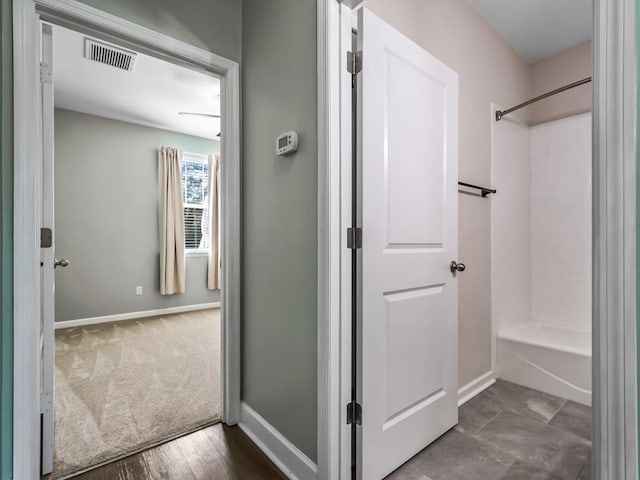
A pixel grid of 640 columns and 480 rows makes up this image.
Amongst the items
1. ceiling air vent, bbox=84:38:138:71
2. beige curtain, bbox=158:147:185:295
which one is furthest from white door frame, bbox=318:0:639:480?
beige curtain, bbox=158:147:185:295

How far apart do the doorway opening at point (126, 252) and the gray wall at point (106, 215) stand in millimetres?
13

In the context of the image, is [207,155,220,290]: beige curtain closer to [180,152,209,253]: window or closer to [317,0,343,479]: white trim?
[180,152,209,253]: window

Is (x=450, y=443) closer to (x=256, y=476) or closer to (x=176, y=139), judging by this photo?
(x=256, y=476)

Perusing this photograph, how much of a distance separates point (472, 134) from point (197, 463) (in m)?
2.57

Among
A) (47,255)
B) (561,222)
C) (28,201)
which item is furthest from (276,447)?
(561,222)

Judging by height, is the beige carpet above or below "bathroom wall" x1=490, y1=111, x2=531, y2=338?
below

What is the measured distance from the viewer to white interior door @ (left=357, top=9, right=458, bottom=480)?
1356mm

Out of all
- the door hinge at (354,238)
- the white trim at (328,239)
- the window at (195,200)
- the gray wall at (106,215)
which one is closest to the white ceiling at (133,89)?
the gray wall at (106,215)

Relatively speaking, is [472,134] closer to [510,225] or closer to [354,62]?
[510,225]

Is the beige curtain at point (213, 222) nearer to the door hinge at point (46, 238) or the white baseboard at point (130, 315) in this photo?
the white baseboard at point (130, 315)

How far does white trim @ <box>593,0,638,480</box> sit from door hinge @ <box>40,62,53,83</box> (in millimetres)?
1976

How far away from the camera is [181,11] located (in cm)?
166

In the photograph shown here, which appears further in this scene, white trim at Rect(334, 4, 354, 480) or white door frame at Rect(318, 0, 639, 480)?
white trim at Rect(334, 4, 354, 480)

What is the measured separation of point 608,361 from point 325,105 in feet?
3.79
